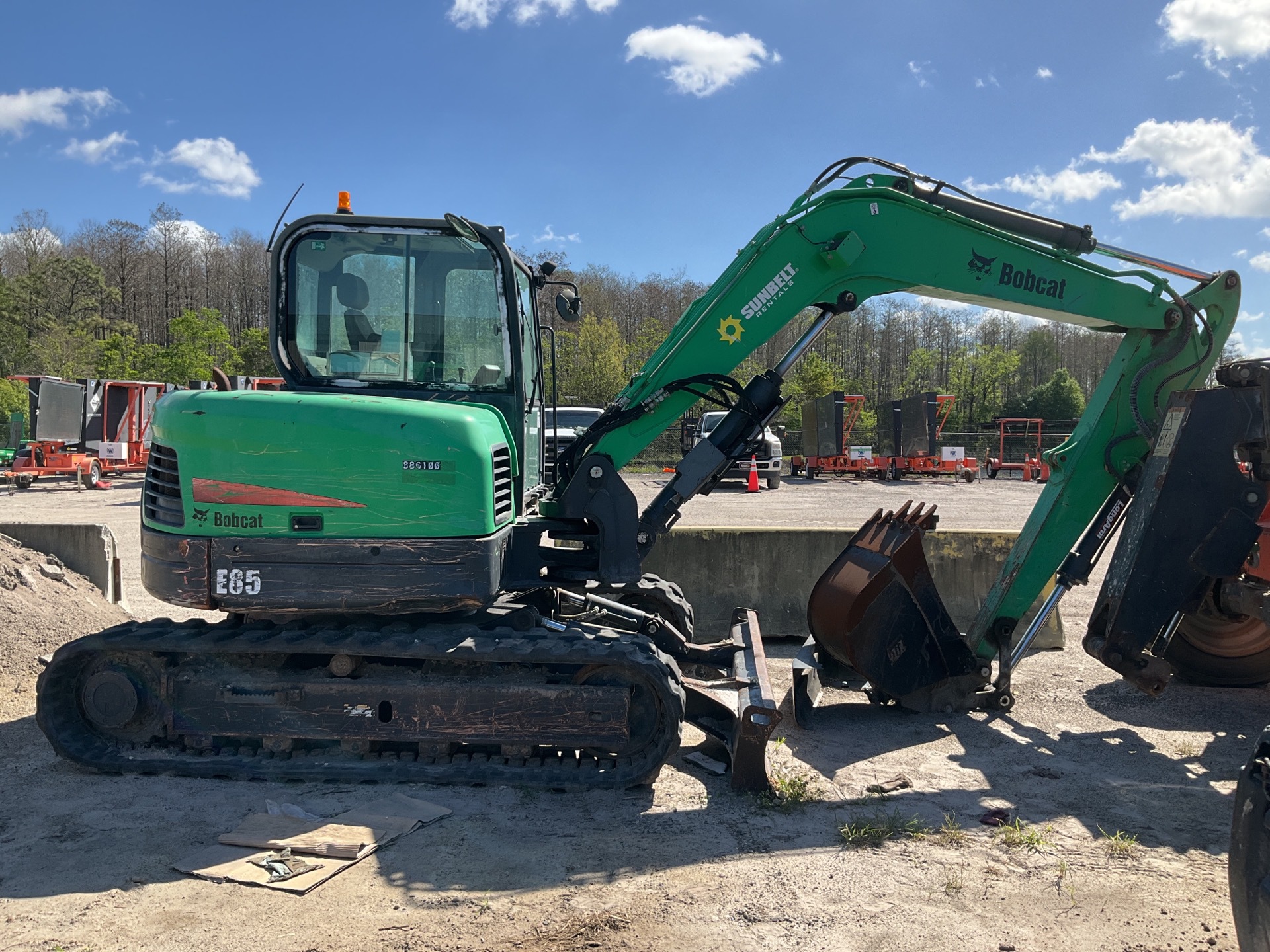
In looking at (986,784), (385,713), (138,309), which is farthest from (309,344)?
(138,309)

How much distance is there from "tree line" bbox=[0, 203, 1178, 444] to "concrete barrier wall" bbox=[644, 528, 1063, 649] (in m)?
26.6

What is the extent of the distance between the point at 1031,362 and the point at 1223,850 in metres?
71.3

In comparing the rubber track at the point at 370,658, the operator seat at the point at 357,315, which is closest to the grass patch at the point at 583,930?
the rubber track at the point at 370,658

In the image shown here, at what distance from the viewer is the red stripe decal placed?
459 cm

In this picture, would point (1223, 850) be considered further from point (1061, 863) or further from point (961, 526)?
point (961, 526)

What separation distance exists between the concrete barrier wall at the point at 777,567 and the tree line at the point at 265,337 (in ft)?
87.2

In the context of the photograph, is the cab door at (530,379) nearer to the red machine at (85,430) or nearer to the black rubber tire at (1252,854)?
the black rubber tire at (1252,854)

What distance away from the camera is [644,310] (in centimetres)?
6562

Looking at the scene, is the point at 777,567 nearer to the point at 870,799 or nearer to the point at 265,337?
the point at 870,799

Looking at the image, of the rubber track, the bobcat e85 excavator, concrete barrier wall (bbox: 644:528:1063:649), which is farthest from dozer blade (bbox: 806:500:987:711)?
concrete barrier wall (bbox: 644:528:1063:649)

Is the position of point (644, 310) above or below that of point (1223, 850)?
above

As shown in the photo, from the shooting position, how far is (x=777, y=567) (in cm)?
790

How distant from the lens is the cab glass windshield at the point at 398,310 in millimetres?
5168

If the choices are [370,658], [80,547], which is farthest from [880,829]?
[80,547]
